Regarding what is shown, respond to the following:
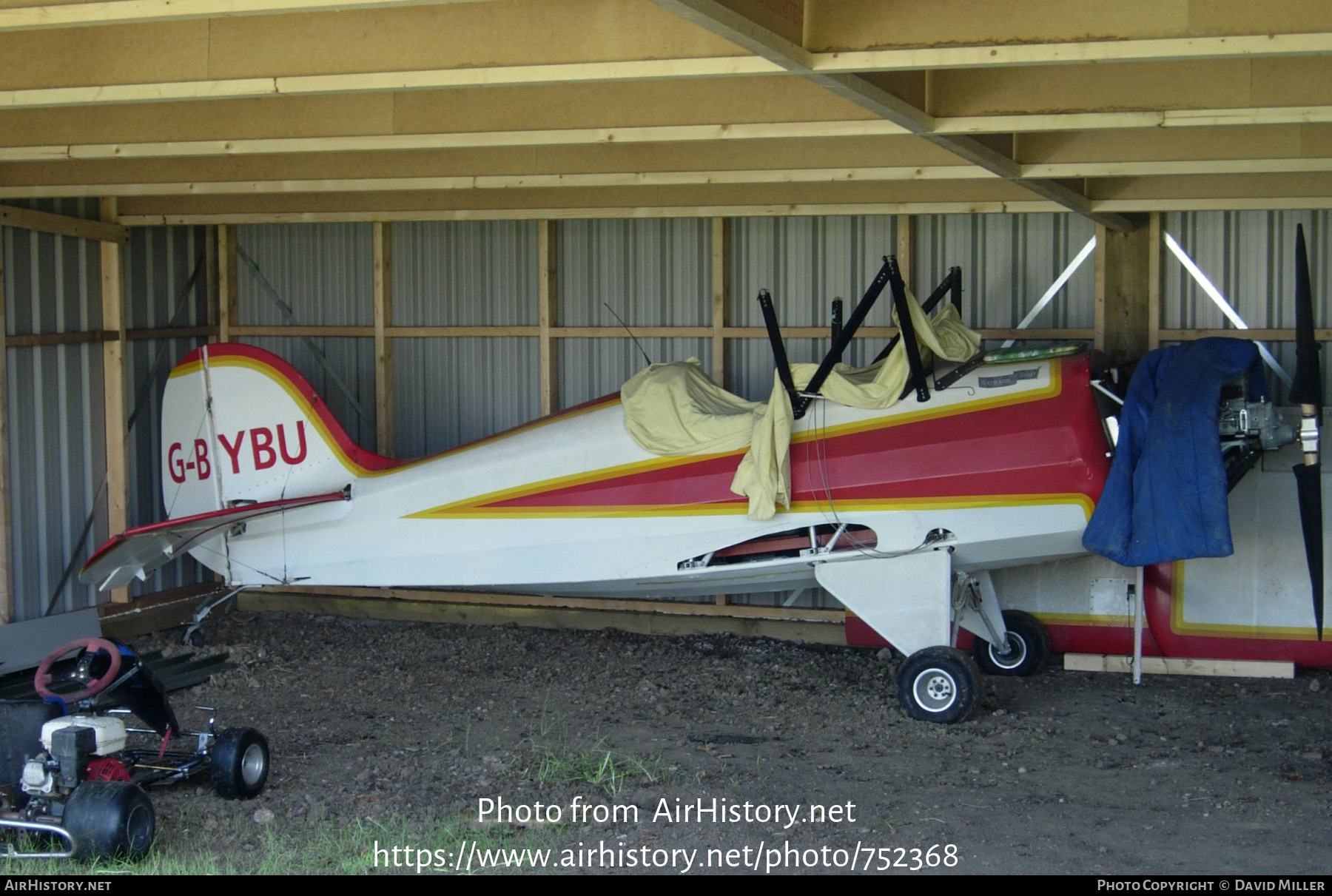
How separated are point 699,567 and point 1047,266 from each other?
3.32m

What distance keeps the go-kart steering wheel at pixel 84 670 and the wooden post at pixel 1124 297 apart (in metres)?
6.25

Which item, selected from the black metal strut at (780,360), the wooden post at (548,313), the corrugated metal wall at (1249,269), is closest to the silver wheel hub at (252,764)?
the black metal strut at (780,360)

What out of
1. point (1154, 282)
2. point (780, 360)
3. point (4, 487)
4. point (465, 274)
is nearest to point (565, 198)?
point (465, 274)

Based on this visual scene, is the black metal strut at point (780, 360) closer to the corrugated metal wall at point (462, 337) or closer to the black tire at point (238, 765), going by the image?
the corrugated metal wall at point (462, 337)

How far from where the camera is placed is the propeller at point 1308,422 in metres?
6.44

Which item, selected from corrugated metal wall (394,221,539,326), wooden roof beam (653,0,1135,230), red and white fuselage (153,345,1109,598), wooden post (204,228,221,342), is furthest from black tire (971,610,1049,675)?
wooden post (204,228,221,342)

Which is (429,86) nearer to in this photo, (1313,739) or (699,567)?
(699,567)

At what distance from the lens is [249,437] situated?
8.61 metres

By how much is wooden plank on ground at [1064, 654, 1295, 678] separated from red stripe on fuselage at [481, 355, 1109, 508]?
1.78 m

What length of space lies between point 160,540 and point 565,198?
11.4ft

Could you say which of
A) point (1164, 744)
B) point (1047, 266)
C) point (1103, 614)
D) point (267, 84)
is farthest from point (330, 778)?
point (1047, 266)

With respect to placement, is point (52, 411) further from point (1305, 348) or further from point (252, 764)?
point (1305, 348)

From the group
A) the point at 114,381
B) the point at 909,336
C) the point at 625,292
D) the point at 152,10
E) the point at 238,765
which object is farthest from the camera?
the point at 625,292

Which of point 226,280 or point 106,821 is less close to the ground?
point 226,280
